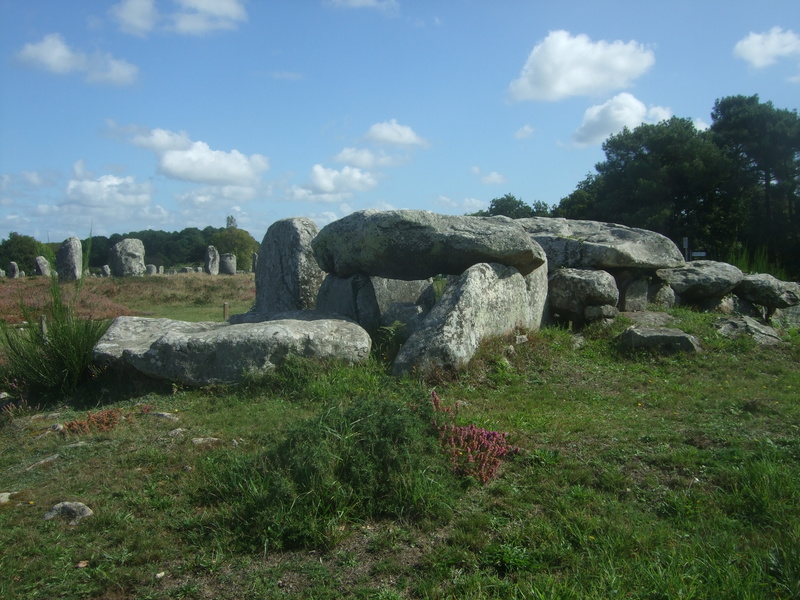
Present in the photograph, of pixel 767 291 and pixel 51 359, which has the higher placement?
pixel 767 291

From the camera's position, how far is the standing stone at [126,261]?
42.2 meters

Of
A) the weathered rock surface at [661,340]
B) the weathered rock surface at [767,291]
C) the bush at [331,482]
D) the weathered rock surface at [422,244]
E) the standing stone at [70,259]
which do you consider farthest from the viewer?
the standing stone at [70,259]

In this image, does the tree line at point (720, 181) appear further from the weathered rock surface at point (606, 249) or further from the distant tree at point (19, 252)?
the distant tree at point (19, 252)

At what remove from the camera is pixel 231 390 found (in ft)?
29.7

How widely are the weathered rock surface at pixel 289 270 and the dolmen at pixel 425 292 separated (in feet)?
0.09

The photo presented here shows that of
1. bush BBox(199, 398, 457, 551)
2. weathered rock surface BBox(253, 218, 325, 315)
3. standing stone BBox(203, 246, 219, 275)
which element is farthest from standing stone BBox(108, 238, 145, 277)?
bush BBox(199, 398, 457, 551)

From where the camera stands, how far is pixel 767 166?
31.5 metres

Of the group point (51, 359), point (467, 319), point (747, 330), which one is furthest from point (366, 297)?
point (747, 330)

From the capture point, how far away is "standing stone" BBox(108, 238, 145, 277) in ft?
139

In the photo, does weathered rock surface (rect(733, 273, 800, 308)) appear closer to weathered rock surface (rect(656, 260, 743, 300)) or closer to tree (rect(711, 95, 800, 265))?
weathered rock surface (rect(656, 260, 743, 300))

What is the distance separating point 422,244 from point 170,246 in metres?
85.8

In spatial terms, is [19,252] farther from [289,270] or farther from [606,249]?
[606,249]

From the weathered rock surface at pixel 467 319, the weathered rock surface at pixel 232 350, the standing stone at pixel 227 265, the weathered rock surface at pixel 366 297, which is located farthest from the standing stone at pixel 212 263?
the weathered rock surface at pixel 467 319

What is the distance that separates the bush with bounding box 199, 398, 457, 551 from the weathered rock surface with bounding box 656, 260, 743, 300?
36.3ft
